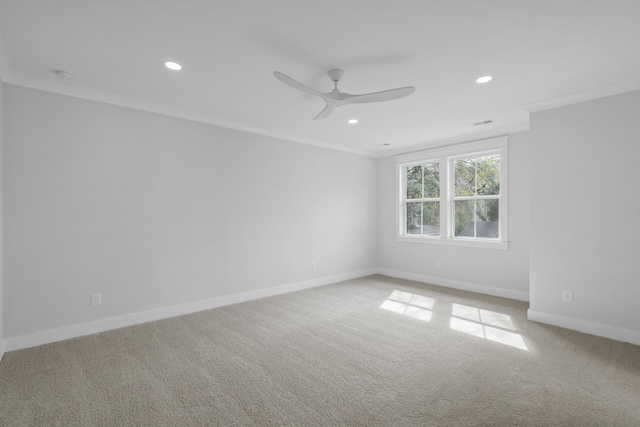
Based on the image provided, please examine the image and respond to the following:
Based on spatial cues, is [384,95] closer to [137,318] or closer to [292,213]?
[292,213]

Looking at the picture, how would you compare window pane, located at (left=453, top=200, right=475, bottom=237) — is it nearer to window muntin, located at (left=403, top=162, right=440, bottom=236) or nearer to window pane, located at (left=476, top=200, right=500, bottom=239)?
window pane, located at (left=476, top=200, right=500, bottom=239)

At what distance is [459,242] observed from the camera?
5.27 meters

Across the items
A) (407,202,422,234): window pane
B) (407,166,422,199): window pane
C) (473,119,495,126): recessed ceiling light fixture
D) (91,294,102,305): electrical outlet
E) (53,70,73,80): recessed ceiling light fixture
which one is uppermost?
Result: (473,119,495,126): recessed ceiling light fixture

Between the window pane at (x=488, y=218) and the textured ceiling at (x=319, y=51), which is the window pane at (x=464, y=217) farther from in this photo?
the textured ceiling at (x=319, y=51)

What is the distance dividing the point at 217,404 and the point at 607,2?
3568mm

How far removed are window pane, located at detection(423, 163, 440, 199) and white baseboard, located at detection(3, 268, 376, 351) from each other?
8.70 ft

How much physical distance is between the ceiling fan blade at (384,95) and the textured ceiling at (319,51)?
268 millimetres

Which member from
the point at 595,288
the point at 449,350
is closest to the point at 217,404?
the point at 449,350

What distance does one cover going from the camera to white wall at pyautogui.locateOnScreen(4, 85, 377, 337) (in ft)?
9.80

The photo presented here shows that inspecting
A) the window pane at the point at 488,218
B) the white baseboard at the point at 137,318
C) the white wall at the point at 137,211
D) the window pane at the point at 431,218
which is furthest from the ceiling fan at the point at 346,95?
the window pane at the point at 431,218

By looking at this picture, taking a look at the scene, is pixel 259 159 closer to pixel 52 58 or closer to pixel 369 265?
pixel 52 58

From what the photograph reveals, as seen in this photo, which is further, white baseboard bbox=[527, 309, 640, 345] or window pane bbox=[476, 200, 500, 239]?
window pane bbox=[476, 200, 500, 239]

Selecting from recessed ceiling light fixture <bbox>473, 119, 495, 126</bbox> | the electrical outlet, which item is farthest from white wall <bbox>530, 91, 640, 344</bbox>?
the electrical outlet

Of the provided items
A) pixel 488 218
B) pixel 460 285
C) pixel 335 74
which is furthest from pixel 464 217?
pixel 335 74
